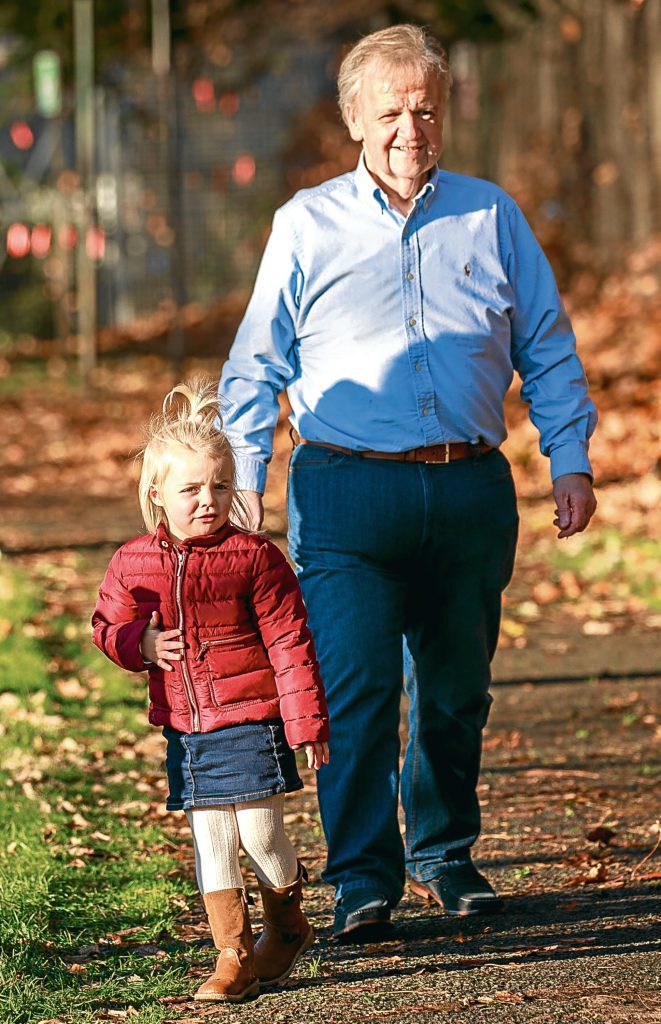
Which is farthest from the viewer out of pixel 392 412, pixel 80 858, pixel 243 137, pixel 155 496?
pixel 243 137

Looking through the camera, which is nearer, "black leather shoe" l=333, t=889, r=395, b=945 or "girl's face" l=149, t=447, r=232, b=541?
"girl's face" l=149, t=447, r=232, b=541

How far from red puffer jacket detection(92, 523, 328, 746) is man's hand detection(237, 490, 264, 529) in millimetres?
246

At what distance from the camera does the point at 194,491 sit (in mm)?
3721

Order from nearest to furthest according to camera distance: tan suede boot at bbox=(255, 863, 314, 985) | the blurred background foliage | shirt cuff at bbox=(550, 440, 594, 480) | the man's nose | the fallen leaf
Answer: tan suede boot at bbox=(255, 863, 314, 985)
the man's nose
shirt cuff at bbox=(550, 440, 594, 480)
the fallen leaf
the blurred background foliage

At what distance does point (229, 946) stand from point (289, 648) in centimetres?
65

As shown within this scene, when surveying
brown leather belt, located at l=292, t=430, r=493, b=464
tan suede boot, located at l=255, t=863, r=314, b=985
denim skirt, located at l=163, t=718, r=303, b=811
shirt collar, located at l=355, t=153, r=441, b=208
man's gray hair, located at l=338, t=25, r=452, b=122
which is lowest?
tan suede boot, located at l=255, t=863, r=314, b=985

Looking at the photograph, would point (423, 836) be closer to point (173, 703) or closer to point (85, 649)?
point (173, 703)

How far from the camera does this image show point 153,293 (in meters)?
31.5

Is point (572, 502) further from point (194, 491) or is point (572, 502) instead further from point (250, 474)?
point (194, 491)

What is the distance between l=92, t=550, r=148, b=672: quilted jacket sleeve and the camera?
3.70m

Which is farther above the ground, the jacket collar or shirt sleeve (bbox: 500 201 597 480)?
shirt sleeve (bbox: 500 201 597 480)

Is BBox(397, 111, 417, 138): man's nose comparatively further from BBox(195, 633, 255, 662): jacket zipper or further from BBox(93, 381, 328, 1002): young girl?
BBox(195, 633, 255, 662): jacket zipper

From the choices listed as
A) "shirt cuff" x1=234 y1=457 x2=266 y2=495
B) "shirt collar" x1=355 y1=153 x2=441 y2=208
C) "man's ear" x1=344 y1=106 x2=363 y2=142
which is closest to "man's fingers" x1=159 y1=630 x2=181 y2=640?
"shirt cuff" x1=234 y1=457 x2=266 y2=495

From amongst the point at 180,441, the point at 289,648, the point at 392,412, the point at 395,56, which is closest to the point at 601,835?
the point at 392,412
